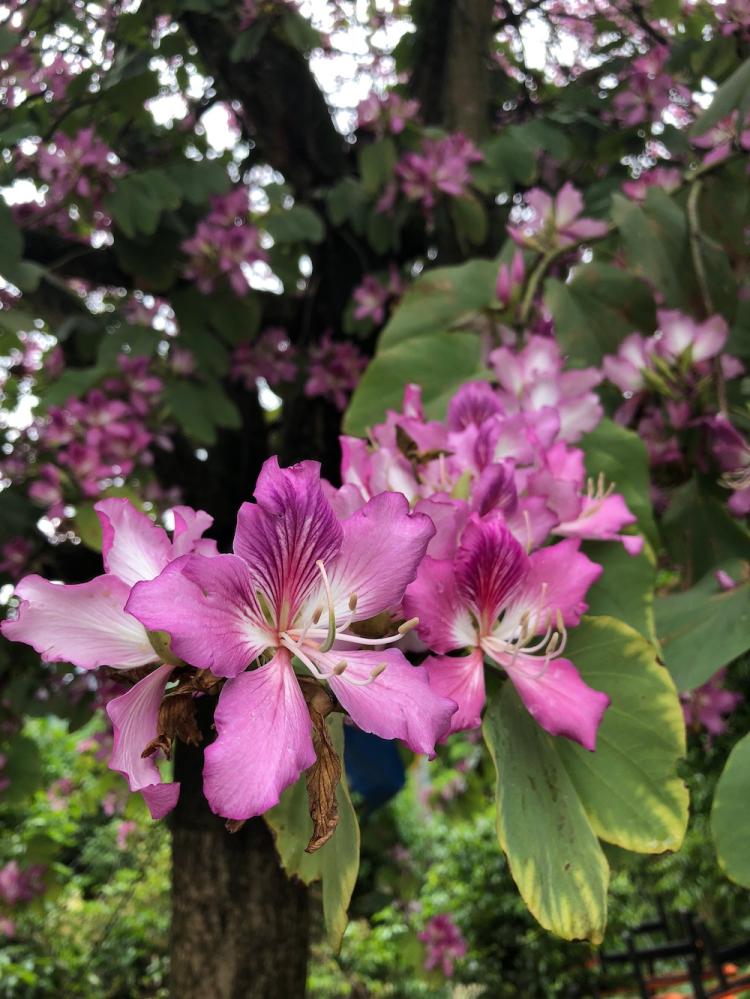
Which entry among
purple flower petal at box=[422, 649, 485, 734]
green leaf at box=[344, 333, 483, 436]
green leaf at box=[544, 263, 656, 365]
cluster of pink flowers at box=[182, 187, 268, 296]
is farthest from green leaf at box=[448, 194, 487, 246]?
purple flower petal at box=[422, 649, 485, 734]

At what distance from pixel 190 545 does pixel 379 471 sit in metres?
0.16

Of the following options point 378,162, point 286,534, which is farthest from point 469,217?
point 286,534

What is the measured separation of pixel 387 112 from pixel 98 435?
893 millimetres

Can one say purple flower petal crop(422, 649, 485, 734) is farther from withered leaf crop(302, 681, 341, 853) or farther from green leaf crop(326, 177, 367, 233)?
green leaf crop(326, 177, 367, 233)

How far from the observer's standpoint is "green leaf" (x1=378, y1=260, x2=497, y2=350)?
0.94 m

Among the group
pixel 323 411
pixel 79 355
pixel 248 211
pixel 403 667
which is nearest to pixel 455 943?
pixel 323 411

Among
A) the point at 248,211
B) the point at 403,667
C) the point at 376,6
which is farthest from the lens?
the point at 376,6

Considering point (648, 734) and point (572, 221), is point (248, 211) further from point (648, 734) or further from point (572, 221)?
point (648, 734)

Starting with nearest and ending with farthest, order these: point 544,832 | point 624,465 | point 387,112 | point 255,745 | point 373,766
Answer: point 255,745, point 544,832, point 624,465, point 373,766, point 387,112

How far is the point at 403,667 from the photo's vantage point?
1.17ft

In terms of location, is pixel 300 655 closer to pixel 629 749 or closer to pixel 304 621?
pixel 304 621

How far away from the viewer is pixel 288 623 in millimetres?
369

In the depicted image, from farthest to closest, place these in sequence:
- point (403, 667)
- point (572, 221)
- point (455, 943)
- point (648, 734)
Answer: point (455, 943), point (572, 221), point (648, 734), point (403, 667)

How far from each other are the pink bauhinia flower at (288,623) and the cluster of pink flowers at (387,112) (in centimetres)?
153
